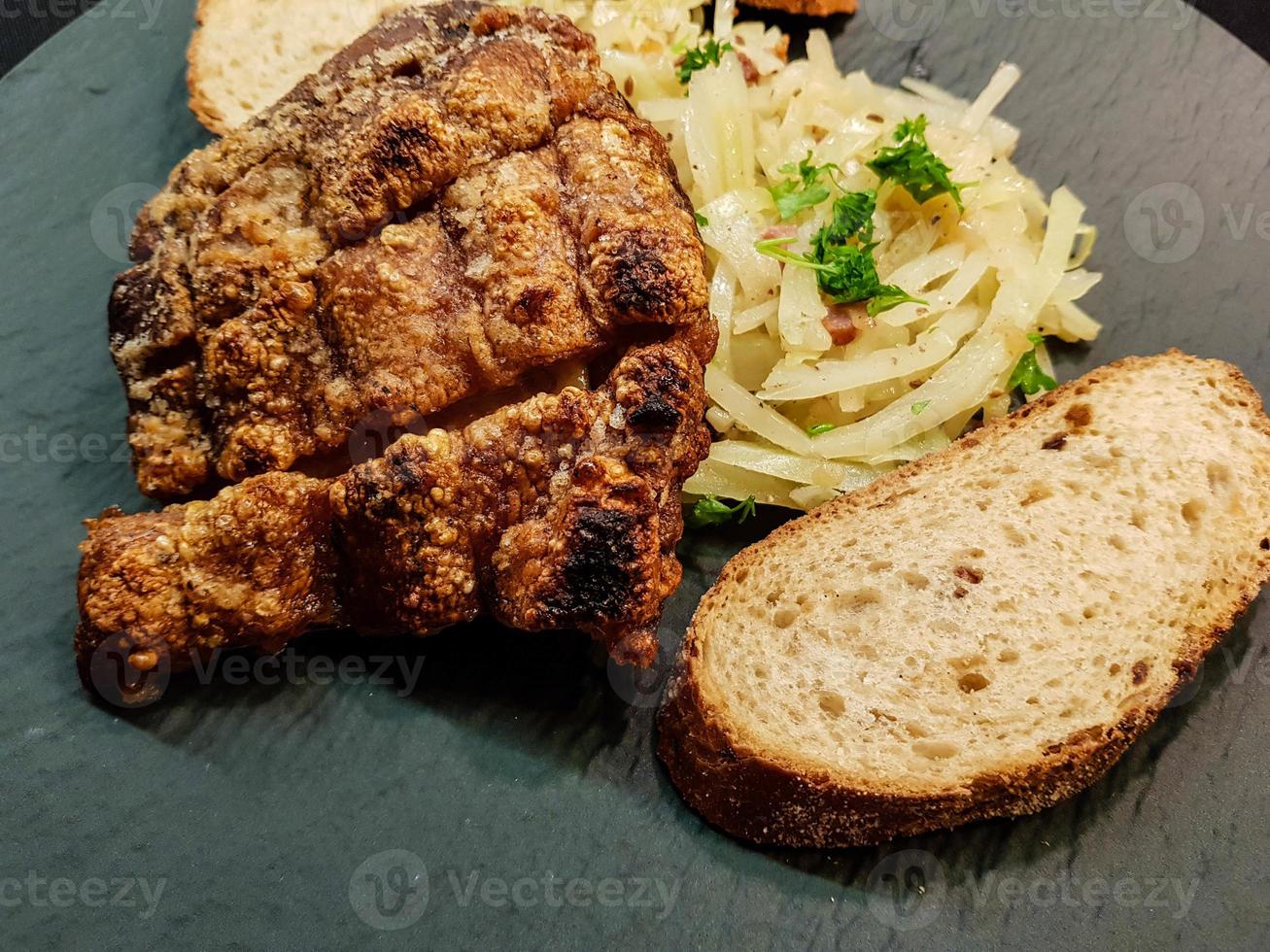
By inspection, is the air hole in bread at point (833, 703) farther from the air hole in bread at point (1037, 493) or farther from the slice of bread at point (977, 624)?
the air hole in bread at point (1037, 493)

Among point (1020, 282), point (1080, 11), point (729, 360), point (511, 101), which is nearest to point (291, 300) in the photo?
point (511, 101)

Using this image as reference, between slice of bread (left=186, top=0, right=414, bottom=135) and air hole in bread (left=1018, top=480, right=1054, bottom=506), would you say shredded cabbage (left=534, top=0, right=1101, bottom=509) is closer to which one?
air hole in bread (left=1018, top=480, right=1054, bottom=506)

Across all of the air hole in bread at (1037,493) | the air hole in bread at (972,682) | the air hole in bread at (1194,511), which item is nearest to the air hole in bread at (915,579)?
the air hole in bread at (972,682)

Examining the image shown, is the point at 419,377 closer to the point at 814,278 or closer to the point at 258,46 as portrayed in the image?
the point at 814,278

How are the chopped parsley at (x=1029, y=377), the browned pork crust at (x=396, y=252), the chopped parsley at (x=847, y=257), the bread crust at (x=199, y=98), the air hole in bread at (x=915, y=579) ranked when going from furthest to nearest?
1. the bread crust at (x=199, y=98)
2. the chopped parsley at (x=1029, y=377)
3. the chopped parsley at (x=847, y=257)
4. the air hole in bread at (x=915, y=579)
5. the browned pork crust at (x=396, y=252)

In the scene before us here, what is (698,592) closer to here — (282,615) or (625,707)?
(625,707)
